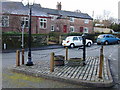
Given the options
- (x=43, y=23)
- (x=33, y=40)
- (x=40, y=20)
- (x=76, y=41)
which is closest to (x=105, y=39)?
(x=76, y=41)

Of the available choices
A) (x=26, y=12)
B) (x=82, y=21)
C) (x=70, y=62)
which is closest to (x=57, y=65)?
(x=70, y=62)

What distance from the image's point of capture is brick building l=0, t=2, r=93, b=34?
30594 millimetres

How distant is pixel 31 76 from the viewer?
812cm

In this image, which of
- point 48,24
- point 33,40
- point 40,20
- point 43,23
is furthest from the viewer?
point 48,24

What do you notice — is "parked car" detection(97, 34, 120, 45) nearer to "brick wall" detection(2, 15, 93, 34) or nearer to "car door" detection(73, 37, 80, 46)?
"car door" detection(73, 37, 80, 46)

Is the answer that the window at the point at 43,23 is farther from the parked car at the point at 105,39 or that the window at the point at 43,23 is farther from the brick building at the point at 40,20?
the parked car at the point at 105,39

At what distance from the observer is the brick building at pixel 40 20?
3059 cm

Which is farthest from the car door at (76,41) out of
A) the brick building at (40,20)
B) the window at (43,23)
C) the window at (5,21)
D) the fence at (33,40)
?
the window at (5,21)

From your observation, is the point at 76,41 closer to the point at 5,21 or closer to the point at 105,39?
the point at 105,39

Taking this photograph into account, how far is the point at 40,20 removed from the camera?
112ft

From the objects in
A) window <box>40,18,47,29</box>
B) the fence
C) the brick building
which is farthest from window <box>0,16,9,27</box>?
the fence

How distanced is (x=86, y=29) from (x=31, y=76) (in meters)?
40.0

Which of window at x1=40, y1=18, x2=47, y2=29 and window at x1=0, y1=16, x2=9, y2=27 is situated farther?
window at x1=40, y1=18, x2=47, y2=29

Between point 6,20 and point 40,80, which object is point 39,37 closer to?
point 6,20
